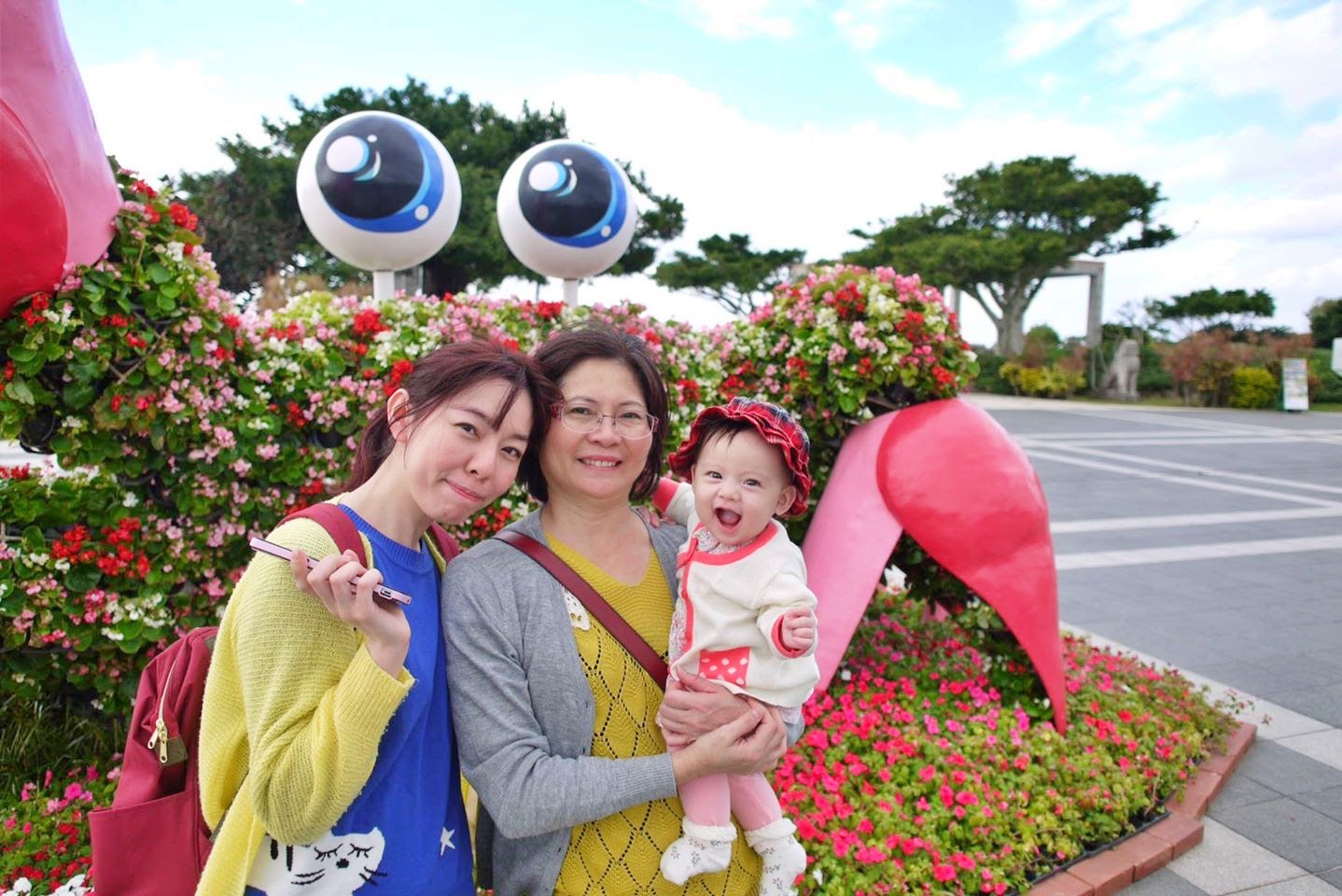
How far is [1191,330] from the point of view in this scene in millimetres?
33312

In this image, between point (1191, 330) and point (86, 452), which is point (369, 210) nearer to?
point (86, 452)

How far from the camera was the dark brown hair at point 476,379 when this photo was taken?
4.54ft

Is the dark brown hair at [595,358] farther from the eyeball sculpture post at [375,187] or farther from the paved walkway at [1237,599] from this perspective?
the paved walkway at [1237,599]

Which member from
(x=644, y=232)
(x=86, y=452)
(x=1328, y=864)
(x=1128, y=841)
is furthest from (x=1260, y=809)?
(x=644, y=232)

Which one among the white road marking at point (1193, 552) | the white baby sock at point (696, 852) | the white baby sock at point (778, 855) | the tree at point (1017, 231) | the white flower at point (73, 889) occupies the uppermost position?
the tree at point (1017, 231)

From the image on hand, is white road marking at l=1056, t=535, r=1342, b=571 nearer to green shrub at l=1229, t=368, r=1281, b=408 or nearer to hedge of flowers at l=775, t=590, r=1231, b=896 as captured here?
hedge of flowers at l=775, t=590, r=1231, b=896

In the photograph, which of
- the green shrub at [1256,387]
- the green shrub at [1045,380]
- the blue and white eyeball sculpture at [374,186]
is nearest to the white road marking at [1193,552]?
the blue and white eyeball sculpture at [374,186]

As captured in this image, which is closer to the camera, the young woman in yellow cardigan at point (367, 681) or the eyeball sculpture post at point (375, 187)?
the young woman in yellow cardigan at point (367, 681)

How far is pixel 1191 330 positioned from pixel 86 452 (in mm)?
38659

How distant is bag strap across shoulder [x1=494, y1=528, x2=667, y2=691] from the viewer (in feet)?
4.76

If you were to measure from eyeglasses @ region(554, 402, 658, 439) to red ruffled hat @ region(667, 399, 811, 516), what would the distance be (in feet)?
0.50

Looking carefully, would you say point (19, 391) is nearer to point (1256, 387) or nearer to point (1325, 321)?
point (1256, 387)

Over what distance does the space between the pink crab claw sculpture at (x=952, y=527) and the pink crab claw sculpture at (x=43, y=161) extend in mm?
2880

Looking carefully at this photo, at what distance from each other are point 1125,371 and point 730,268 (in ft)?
48.7
